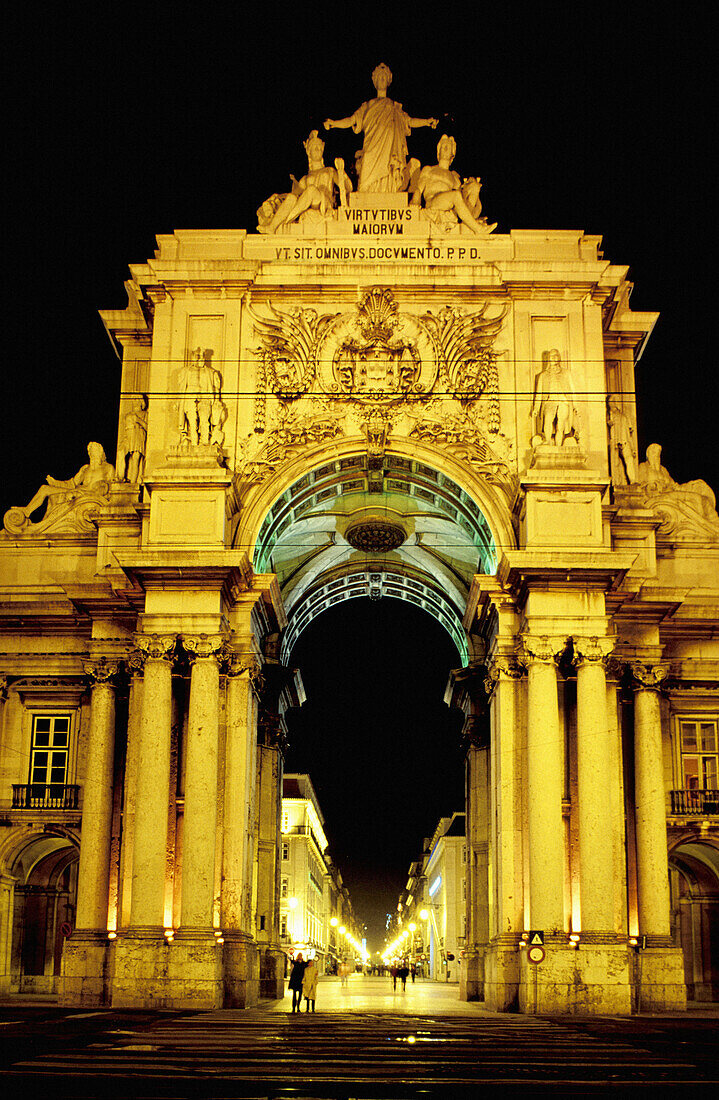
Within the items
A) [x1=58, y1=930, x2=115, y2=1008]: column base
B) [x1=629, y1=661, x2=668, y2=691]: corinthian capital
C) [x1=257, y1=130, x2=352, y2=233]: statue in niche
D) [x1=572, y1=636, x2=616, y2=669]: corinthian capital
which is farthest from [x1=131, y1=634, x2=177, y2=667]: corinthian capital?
[x1=257, y1=130, x2=352, y2=233]: statue in niche

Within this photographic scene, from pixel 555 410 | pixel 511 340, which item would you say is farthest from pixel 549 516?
pixel 511 340

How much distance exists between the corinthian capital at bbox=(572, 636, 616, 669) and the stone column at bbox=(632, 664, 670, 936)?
9.46ft

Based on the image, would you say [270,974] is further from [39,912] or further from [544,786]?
[544,786]

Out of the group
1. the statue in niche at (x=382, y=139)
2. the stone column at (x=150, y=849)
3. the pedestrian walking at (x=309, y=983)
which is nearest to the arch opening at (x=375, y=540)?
the stone column at (x=150, y=849)

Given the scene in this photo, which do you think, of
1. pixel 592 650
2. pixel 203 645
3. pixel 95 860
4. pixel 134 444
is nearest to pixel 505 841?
pixel 592 650

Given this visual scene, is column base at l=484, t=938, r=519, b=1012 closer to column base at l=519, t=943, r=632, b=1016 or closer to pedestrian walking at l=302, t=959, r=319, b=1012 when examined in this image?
column base at l=519, t=943, r=632, b=1016

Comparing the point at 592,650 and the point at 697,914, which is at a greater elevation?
the point at 592,650

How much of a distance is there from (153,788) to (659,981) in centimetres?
1403

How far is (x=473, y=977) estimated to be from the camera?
39.1 m

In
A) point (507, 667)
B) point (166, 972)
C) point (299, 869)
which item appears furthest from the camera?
point (299, 869)

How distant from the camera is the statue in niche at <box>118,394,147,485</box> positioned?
37.6 m

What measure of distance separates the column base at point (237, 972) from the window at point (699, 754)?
13.8 metres

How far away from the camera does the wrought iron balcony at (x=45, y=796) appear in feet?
120

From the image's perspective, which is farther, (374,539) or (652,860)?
(374,539)
